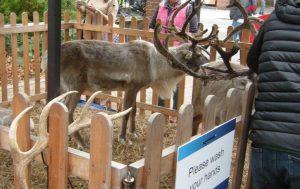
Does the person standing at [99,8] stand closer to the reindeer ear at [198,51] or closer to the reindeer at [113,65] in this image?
the reindeer at [113,65]

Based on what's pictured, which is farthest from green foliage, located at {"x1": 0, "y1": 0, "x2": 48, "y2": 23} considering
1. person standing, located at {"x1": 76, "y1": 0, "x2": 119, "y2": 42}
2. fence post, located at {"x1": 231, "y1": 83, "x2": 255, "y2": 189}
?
fence post, located at {"x1": 231, "y1": 83, "x2": 255, "y2": 189}

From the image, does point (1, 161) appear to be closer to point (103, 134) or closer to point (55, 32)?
point (55, 32)

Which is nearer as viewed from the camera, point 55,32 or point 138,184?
point 138,184

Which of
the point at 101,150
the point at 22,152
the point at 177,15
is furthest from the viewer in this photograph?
the point at 177,15

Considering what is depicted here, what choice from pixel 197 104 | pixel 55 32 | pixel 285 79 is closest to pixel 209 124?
pixel 285 79

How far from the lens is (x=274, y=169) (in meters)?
2.46

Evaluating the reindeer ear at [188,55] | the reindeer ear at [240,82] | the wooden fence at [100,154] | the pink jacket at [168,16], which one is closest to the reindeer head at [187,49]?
the reindeer ear at [188,55]

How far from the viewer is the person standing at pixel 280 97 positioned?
2.33 metres

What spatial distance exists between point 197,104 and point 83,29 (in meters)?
2.60

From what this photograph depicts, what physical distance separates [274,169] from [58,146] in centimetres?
122

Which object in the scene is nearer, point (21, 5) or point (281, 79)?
point (281, 79)

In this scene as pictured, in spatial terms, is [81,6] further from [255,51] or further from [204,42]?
[255,51]

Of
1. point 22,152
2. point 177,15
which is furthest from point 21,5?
point 22,152

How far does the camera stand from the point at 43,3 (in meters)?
11.1
